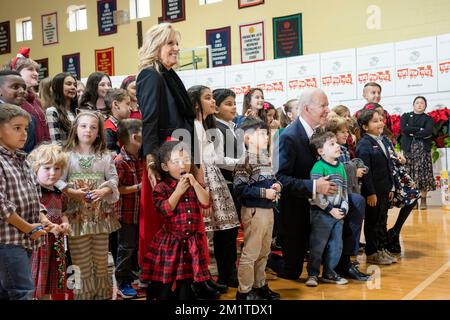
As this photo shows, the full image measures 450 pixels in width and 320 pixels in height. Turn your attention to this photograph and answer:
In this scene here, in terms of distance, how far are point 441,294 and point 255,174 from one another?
1.40 m

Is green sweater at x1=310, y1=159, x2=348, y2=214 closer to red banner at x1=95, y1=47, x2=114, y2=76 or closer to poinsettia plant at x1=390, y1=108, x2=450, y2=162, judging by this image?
poinsettia plant at x1=390, y1=108, x2=450, y2=162

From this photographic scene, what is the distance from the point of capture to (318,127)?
4.02 meters

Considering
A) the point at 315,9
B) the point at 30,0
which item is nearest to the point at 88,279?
the point at 315,9

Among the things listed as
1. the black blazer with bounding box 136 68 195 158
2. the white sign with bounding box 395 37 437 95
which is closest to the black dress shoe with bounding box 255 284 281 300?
the black blazer with bounding box 136 68 195 158

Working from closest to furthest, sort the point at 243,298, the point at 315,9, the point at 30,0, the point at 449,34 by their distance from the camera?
the point at 243,298
the point at 449,34
the point at 315,9
the point at 30,0

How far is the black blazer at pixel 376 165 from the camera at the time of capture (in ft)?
14.6

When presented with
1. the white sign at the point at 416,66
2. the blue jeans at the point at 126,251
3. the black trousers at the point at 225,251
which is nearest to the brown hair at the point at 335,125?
the black trousers at the point at 225,251

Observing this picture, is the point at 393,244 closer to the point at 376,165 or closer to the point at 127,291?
the point at 376,165

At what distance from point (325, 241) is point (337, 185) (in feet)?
1.36

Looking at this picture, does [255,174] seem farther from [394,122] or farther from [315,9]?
[315,9]

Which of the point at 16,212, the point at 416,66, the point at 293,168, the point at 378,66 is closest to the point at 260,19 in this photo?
the point at 378,66

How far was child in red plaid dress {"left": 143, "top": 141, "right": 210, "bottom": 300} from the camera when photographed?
282 cm

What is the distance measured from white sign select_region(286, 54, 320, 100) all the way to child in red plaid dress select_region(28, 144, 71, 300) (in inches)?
279

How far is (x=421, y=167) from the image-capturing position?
8211 millimetres
